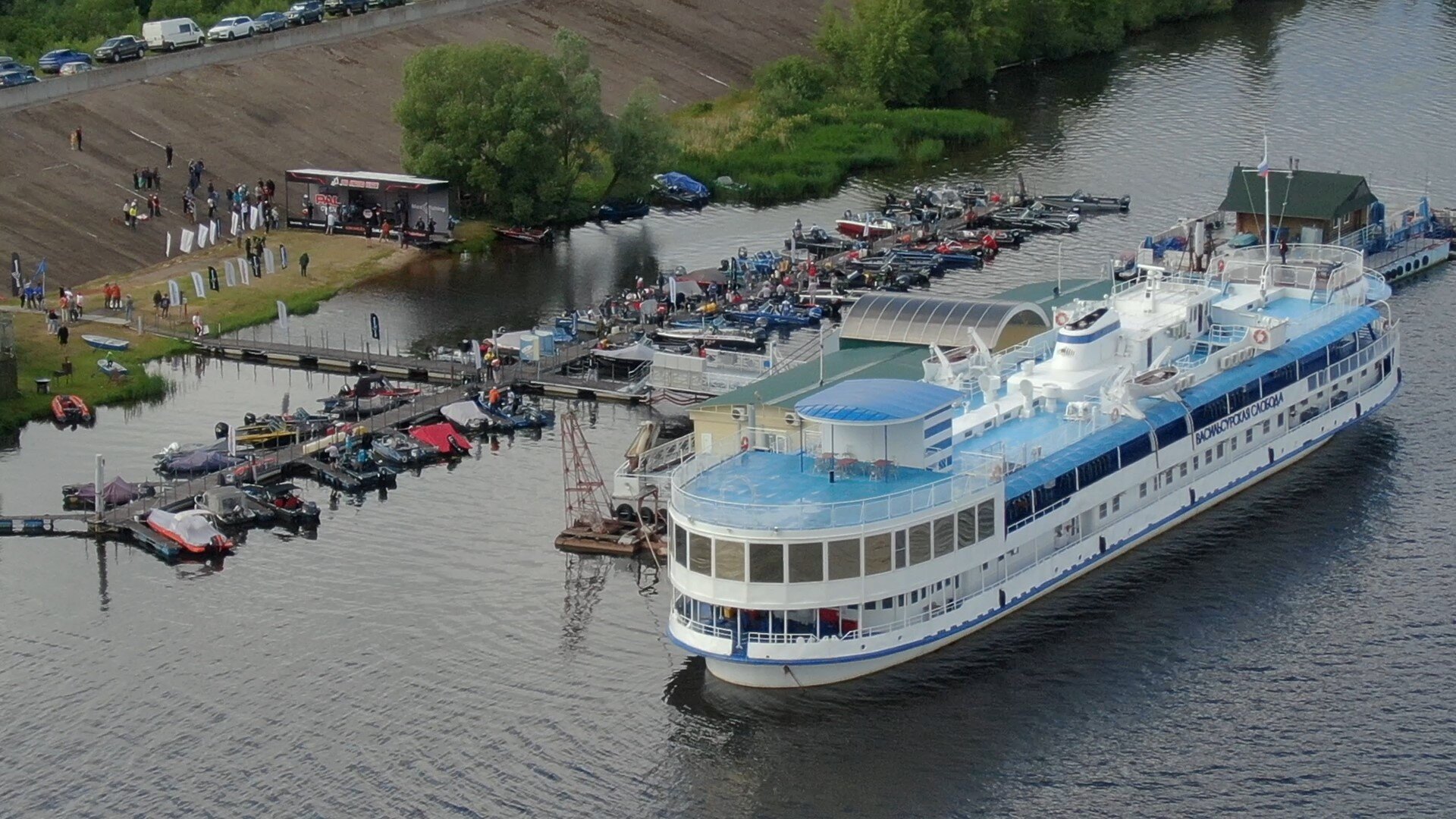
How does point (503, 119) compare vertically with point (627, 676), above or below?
above

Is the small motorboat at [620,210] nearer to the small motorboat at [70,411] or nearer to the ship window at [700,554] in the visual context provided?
the small motorboat at [70,411]

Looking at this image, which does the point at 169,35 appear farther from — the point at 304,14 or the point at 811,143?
the point at 811,143

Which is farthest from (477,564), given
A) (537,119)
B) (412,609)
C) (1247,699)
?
(537,119)

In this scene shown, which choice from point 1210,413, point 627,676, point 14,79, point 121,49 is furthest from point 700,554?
point 121,49

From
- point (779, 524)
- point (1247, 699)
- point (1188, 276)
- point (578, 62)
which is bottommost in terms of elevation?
point (1247, 699)

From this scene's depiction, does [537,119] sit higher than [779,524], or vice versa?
[537,119]

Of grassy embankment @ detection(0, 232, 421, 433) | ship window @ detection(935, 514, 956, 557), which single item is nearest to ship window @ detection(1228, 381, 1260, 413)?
ship window @ detection(935, 514, 956, 557)

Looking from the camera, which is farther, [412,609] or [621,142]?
[621,142]

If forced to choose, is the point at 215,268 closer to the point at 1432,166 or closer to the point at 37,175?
the point at 37,175
